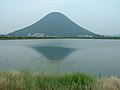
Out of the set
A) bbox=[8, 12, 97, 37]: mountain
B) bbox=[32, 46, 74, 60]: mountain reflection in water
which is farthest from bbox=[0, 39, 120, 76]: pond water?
bbox=[8, 12, 97, 37]: mountain

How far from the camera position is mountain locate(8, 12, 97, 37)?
152750 mm

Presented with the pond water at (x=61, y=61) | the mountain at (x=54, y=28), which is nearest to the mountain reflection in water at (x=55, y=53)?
the pond water at (x=61, y=61)

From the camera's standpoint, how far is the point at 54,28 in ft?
536

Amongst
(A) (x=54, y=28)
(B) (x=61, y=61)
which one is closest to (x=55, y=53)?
(B) (x=61, y=61)

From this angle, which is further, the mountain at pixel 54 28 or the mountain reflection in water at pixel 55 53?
the mountain at pixel 54 28

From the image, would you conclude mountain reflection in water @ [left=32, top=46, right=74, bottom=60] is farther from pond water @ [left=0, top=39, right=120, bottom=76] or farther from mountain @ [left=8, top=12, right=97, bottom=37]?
mountain @ [left=8, top=12, right=97, bottom=37]

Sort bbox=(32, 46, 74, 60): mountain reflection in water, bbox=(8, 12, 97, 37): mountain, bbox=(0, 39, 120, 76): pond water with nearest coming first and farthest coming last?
bbox=(0, 39, 120, 76): pond water < bbox=(32, 46, 74, 60): mountain reflection in water < bbox=(8, 12, 97, 37): mountain

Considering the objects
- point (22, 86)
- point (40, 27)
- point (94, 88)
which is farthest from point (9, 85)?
point (40, 27)

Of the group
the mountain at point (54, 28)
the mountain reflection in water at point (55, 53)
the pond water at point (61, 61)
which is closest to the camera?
the pond water at point (61, 61)

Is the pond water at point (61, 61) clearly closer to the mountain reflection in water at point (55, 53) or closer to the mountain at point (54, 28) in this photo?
A: the mountain reflection in water at point (55, 53)

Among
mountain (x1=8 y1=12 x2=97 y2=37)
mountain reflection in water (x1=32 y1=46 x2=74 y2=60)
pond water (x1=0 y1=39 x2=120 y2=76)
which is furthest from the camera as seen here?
mountain (x1=8 y1=12 x2=97 y2=37)

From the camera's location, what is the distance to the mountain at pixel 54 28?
15275 centimetres

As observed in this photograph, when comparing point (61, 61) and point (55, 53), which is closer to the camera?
point (61, 61)

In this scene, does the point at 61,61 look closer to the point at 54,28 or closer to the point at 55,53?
the point at 55,53
